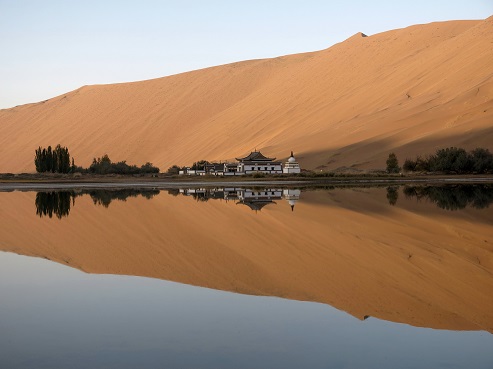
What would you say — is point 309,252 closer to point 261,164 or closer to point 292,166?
point 292,166

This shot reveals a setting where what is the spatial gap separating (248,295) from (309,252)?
4.51m

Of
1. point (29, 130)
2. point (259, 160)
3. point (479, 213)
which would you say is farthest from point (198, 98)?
point (479, 213)

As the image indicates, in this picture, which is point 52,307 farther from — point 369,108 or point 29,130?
point 29,130

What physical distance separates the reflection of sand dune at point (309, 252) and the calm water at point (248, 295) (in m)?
0.04

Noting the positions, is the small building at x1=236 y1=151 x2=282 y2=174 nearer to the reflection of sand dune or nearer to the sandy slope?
the sandy slope

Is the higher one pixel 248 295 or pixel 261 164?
pixel 261 164

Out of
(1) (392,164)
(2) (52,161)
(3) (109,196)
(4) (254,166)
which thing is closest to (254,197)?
(3) (109,196)

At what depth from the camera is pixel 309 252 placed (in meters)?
14.2

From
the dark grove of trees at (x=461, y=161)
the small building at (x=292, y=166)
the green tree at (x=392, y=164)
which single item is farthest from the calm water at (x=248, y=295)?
the small building at (x=292, y=166)

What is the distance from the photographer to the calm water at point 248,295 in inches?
279

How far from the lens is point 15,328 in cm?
→ 805

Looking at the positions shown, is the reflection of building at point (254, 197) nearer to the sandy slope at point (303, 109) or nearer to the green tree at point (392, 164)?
the green tree at point (392, 164)

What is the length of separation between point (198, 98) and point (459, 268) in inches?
4167

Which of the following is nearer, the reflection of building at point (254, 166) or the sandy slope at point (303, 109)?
the reflection of building at point (254, 166)
